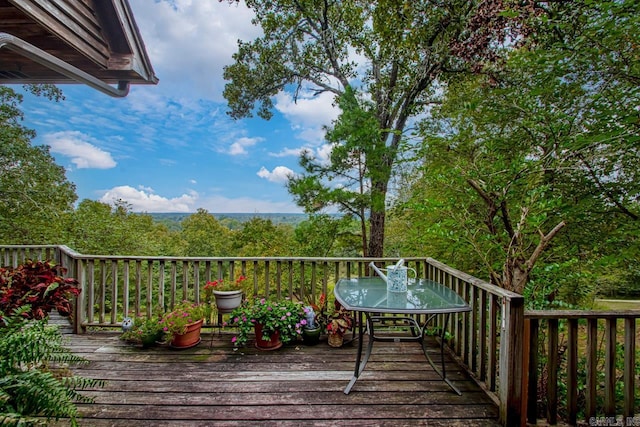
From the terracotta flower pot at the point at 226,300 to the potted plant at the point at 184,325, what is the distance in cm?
19

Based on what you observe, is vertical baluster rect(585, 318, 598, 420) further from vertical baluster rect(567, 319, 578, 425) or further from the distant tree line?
the distant tree line

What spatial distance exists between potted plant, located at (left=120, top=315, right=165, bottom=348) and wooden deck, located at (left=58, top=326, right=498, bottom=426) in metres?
0.09

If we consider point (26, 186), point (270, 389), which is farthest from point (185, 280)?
point (26, 186)

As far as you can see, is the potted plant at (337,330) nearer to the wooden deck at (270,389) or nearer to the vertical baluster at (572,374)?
the wooden deck at (270,389)

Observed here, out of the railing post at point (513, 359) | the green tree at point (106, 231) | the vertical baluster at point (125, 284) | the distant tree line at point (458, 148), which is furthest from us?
the green tree at point (106, 231)

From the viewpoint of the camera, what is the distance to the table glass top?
6.50ft

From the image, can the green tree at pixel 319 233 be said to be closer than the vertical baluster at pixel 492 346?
No

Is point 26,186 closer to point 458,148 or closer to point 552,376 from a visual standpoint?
point 458,148

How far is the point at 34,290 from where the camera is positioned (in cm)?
235

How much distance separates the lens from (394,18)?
16.5 ft

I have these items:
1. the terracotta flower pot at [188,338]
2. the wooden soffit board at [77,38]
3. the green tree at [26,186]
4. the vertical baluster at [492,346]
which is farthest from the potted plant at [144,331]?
the green tree at [26,186]

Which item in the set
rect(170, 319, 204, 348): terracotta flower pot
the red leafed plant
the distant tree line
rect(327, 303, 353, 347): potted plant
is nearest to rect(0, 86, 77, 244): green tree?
the distant tree line

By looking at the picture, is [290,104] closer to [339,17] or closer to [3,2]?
[339,17]

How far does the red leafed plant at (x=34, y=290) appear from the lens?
2250 mm
